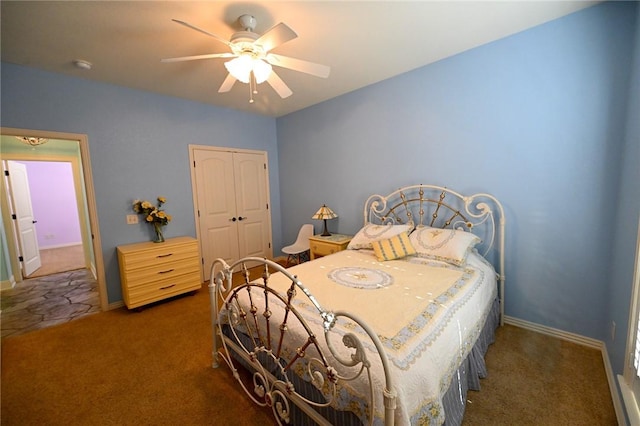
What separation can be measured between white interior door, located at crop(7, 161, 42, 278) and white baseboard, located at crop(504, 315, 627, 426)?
6.80m

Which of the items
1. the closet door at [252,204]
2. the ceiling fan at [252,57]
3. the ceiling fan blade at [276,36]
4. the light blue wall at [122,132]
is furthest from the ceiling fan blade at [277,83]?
the closet door at [252,204]

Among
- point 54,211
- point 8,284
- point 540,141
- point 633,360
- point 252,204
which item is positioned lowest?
point 8,284

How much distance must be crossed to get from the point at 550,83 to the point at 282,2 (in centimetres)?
217

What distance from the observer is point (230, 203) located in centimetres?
404

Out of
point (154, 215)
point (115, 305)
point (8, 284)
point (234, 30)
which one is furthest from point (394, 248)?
point (8, 284)

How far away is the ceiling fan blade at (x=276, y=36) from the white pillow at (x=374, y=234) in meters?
1.94

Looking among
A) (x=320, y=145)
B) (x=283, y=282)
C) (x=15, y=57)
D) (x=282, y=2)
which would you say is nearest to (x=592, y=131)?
(x=282, y=2)

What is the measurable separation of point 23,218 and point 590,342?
24.8ft

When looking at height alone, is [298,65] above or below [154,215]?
above

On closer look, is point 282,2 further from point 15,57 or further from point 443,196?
point 15,57

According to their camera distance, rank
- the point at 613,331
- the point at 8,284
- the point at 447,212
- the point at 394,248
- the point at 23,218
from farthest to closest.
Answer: the point at 23,218 < the point at 8,284 < the point at 447,212 < the point at 394,248 < the point at 613,331

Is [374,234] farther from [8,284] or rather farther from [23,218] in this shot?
[23,218]

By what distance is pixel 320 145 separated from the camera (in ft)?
12.7

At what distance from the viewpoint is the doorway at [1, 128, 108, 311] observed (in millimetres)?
2764
